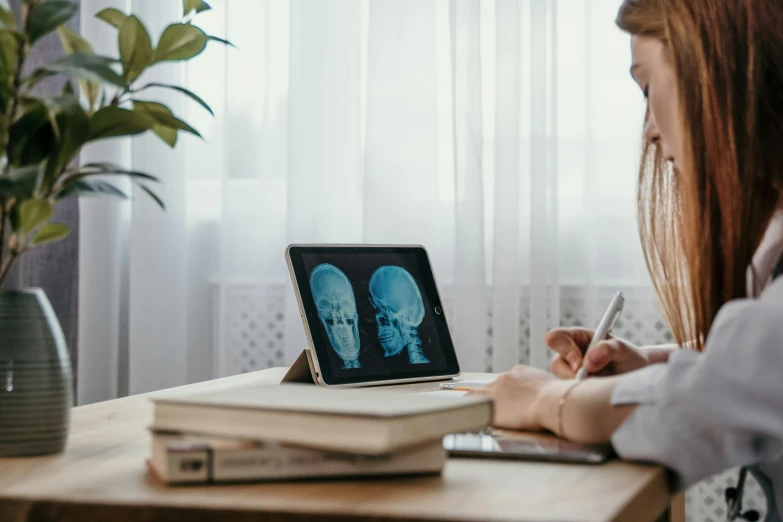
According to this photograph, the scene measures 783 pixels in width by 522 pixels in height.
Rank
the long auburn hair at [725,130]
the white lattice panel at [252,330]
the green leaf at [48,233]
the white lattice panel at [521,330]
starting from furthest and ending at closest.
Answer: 1. the white lattice panel at [252,330]
2. the white lattice panel at [521,330]
3. the long auburn hair at [725,130]
4. the green leaf at [48,233]

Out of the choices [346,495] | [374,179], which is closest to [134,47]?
[346,495]

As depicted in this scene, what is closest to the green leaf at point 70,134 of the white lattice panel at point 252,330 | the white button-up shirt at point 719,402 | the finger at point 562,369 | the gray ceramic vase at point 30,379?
the gray ceramic vase at point 30,379

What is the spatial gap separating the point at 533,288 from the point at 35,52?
4.45 ft

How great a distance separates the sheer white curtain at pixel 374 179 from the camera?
6.57ft

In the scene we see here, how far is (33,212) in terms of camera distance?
2.42ft

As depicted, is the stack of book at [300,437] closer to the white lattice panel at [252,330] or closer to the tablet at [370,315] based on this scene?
the tablet at [370,315]

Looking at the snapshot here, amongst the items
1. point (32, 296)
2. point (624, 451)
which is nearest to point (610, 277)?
point (624, 451)

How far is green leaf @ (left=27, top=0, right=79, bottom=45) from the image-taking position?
73cm

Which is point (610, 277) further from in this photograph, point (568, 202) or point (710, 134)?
point (710, 134)

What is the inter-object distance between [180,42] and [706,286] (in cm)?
57

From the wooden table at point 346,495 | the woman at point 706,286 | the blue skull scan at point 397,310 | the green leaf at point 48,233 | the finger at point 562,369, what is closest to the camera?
the wooden table at point 346,495

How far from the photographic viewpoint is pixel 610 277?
2.02m

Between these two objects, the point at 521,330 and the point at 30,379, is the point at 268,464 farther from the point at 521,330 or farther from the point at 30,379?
the point at 521,330

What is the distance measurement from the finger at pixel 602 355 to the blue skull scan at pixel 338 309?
12.1 inches
